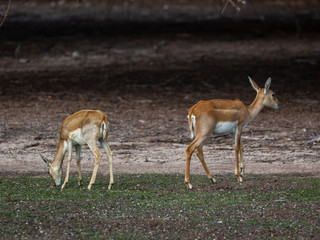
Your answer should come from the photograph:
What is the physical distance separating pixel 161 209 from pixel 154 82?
11175 mm

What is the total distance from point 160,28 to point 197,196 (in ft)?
66.1

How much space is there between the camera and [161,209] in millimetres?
8719

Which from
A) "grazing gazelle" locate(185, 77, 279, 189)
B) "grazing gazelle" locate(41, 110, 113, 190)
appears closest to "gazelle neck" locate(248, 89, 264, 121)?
"grazing gazelle" locate(185, 77, 279, 189)

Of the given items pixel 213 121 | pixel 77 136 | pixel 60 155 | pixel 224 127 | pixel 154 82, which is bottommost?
pixel 154 82

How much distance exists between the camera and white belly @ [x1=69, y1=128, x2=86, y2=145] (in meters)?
9.80

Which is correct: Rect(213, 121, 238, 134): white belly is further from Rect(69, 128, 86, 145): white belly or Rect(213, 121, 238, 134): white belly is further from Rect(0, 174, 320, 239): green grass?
Rect(69, 128, 86, 145): white belly

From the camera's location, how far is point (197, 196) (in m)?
9.41

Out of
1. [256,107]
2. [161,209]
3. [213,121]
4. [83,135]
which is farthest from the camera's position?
[256,107]

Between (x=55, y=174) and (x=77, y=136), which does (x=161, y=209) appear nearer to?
(x=77, y=136)

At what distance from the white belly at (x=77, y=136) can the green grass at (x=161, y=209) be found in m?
0.67

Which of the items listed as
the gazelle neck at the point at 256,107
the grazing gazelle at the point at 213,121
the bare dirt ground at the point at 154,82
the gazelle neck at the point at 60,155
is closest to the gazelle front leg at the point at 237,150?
the grazing gazelle at the point at 213,121

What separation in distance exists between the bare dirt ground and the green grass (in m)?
1.37

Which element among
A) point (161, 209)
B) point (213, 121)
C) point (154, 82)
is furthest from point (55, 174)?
point (154, 82)

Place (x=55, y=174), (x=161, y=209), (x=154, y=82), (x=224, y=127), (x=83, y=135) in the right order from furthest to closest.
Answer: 1. (x=154, y=82)
2. (x=224, y=127)
3. (x=55, y=174)
4. (x=83, y=135)
5. (x=161, y=209)
